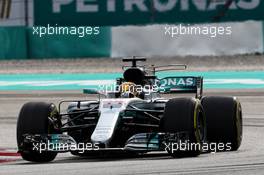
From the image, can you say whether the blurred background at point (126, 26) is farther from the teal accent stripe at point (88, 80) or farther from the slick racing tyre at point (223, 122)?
the slick racing tyre at point (223, 122)

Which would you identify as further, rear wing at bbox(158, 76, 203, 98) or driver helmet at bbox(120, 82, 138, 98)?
rear wing at bbox(158, 76, 203, 98)

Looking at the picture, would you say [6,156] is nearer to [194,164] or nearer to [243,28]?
[194,164]

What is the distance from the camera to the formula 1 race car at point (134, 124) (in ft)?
38.0

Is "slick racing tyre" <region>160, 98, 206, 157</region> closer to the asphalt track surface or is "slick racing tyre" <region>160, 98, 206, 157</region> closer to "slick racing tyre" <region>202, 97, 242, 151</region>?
the asphalt track surface

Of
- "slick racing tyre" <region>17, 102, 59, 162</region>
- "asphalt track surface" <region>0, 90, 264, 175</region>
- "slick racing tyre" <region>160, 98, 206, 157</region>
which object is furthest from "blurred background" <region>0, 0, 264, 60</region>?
"slick racing tyre" <region>160, 98, 206, 157</region>

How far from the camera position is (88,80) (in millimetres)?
26188

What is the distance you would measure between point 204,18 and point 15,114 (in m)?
14.4

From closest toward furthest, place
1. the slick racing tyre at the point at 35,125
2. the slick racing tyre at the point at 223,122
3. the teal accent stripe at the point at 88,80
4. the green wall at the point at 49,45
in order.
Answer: the slick racing tyre at the point at 35,125, the slick racing tyre at the point at 223,122, the teal accent stripe at the point at 88,80, the green wall at the point at 49,45

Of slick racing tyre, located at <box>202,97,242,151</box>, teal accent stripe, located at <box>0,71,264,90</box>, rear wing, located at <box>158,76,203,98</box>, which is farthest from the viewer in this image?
teal accent stripe, located at <box>0,71,264,90</box>

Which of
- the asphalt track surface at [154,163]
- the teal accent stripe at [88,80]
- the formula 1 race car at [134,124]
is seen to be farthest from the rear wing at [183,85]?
the teal accent stripe at [88,80]

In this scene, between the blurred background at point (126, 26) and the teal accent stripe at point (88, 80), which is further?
the blurred background at point (126, 26)

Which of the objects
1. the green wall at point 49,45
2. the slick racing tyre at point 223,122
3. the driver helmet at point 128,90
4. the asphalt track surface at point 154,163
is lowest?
the asphalt track surface at point 154,163

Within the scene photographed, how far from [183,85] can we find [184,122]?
72.8 inches

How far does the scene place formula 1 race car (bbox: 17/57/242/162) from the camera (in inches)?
456
